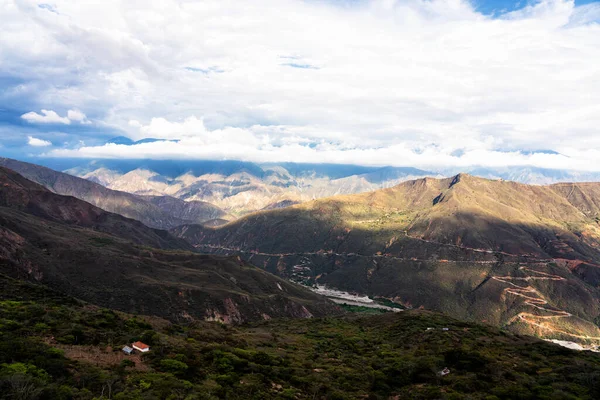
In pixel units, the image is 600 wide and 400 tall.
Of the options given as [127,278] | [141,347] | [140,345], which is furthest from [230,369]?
[127,278]

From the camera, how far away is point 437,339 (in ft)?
217

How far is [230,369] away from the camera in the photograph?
38.5 meters

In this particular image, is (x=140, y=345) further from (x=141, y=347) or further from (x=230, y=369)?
(x=230, y=369)

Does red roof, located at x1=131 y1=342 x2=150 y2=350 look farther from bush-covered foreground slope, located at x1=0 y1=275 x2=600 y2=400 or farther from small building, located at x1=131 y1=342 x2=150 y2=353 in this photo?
bush-covered foreground slope, located at x1=0 y1=275 x2=600 y2=400

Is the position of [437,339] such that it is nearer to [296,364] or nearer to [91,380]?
[296,364]

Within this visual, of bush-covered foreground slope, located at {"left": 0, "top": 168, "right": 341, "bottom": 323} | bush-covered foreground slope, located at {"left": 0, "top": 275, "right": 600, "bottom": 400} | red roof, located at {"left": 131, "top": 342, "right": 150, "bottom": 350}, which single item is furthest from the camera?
bush-covered foreground slope, located at {"left": 0, "top": 168, "right": 341, "bottom": 323}

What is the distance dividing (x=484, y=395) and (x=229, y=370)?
25774 mm

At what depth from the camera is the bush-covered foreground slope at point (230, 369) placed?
2742cm

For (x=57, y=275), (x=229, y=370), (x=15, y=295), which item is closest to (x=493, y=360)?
(x=229, y=370)

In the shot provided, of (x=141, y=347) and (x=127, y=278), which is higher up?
(x=141, y=347)

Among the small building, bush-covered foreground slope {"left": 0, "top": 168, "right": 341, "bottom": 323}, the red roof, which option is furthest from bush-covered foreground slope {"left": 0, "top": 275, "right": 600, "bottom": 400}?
bush-covered foreground slope {"left": 0, "top": 168, "right": 341, "bottom": 323}

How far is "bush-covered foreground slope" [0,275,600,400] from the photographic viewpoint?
2742 centimetres

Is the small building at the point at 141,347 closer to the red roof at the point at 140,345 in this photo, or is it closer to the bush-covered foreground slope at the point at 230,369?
the red roof at the point at 140,345

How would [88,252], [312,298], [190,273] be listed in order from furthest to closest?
[312,298], [190,273], [88,252]
